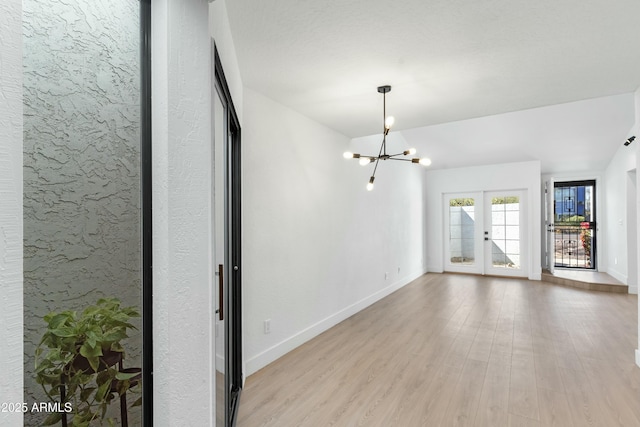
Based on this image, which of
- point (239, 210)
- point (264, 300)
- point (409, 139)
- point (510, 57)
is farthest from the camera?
point (409, 139)

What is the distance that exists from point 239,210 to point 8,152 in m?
1.96

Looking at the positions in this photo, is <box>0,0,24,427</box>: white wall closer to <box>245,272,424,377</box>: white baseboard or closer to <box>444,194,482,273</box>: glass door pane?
<box>245,272,424,377</box>: white baseboard

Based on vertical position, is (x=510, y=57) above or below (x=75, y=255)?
above

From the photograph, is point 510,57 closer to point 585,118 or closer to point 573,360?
point 573,360

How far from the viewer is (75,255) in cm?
82

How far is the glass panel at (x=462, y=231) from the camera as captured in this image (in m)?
8.05

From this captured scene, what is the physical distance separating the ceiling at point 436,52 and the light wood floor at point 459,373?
254 cm

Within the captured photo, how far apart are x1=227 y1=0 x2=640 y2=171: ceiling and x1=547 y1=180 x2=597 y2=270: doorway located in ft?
20.1

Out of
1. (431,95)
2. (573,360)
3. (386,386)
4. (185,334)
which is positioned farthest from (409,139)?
(185,334)

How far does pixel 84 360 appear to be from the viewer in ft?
2.60

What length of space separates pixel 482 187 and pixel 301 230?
19.8ft

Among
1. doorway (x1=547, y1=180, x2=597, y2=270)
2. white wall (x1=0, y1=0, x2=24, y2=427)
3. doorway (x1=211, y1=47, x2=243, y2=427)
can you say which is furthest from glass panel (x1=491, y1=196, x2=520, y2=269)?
white wall (x1=0, y1=0, x2=24, y2=427)

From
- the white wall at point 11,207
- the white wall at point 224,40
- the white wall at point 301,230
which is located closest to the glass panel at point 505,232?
the white wall at point 301,230

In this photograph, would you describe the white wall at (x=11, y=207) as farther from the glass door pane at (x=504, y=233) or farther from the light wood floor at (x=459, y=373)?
the glass door pane at (x=504, y=233)
